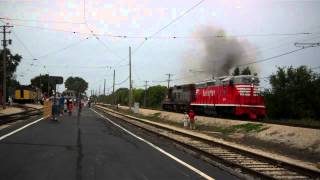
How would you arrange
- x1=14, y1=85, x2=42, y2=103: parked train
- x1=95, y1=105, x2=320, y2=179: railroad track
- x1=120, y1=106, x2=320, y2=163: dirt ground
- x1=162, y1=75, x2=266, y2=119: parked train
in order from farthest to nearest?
1. x1=14, y1=85, x2=42, y2=103: parked train
2. x1=162, y1=75, x2=266, y2=119: parked train
3. x1=120, y1=106, x2=320, y2=163: dirt ground
4. x1=95, y1=105, x2=320, y2=179: railroad track

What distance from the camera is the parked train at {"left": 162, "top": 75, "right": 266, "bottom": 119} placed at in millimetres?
38875

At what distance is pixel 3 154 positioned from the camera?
14.8 metres

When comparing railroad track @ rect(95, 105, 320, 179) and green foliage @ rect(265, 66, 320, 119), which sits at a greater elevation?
green foliage @ rect(265, 66, 320, 119)

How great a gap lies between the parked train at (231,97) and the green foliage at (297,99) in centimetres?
955

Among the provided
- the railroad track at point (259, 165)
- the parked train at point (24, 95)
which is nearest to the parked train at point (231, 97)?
the railroad track at point (259, 165)

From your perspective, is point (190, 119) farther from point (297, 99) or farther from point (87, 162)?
point (87, 162)

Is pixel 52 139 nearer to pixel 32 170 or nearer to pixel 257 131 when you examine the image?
pixel 32 170

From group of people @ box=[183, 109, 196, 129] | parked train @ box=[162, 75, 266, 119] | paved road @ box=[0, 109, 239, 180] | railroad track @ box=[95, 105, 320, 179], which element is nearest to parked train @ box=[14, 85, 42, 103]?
parked train @ box=[162, 75, 266, 119]

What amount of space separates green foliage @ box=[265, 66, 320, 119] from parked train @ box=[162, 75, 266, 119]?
9.55 m

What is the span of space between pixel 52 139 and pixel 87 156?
5696mm

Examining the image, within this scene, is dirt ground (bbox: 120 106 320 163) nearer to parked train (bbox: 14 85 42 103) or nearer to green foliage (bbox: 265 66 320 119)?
green foliage (bbox: 265 66 320 119)

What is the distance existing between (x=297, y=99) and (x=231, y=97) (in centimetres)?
1746

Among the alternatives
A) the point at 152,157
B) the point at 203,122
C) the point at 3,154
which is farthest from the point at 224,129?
the point at 3,154

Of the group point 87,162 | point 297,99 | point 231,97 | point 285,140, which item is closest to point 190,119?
point 231,97
